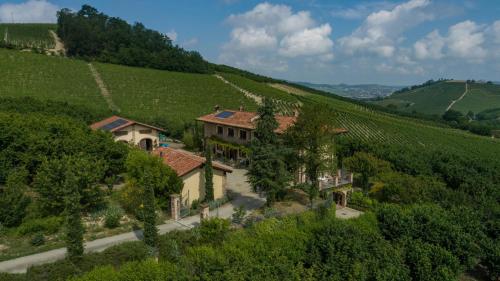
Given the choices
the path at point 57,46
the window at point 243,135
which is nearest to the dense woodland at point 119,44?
the path at point 57,46

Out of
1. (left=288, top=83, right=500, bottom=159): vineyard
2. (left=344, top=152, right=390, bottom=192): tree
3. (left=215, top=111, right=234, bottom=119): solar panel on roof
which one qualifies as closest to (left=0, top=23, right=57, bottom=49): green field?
(left=215, top=111, right=234, bottom=119): solar panel on roof

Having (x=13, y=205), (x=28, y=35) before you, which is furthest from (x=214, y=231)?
(x=28, y=35)

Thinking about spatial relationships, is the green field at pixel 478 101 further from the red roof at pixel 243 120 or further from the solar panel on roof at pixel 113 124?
the solar panel on roof at pixel 113 124

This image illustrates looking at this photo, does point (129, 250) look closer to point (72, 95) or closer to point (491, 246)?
point (491, 246)

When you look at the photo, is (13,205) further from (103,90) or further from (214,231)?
(103,90)

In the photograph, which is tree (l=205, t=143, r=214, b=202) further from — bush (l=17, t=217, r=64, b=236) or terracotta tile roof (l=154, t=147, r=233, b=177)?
bush (l=17, t=217, r=64, b=236)
